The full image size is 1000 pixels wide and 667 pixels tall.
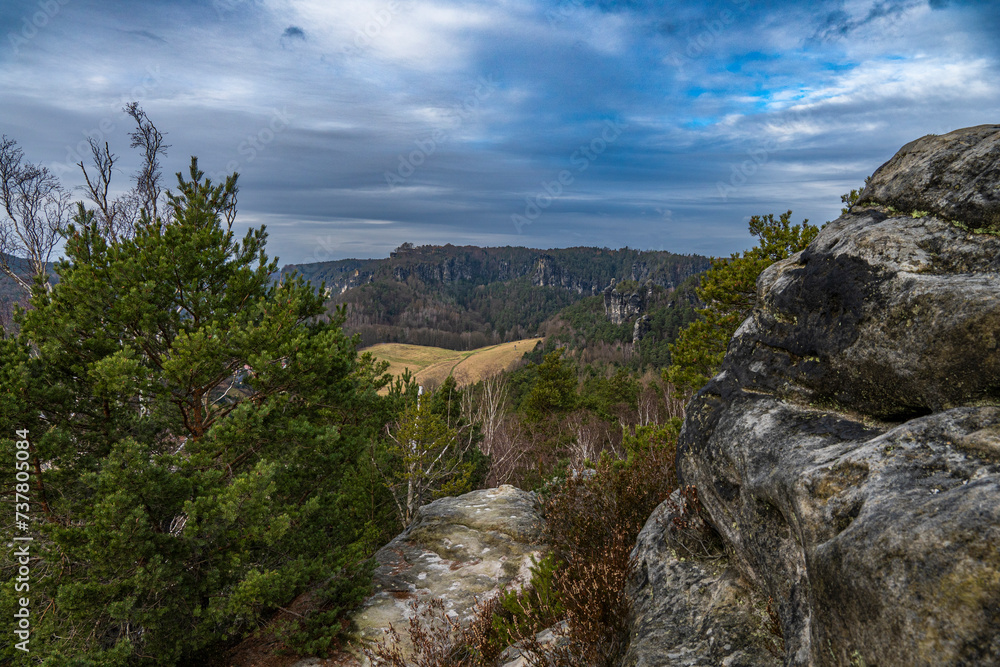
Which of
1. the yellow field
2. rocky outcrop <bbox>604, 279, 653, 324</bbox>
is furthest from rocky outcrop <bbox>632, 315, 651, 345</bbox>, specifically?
the yellow field

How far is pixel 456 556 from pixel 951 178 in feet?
38.6

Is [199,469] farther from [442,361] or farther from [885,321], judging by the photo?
[442,361]

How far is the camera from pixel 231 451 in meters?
7.74

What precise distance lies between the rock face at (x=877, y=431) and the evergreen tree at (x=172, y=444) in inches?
249

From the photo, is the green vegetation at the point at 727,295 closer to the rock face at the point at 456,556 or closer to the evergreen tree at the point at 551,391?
the rock face at the point at 456,556

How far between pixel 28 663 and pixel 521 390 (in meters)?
45.9

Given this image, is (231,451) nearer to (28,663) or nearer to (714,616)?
(28,663)

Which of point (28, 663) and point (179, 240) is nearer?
point (28, 663)

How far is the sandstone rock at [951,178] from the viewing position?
4414 mm

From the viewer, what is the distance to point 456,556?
39.9 feet

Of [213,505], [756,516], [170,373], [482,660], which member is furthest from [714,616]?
[170,373]

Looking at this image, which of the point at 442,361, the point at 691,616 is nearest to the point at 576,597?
the point at 691,616

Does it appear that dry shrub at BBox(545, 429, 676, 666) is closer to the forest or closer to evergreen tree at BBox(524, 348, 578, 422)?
the forest

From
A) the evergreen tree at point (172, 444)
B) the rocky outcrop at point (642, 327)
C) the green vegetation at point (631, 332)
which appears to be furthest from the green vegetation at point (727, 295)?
the rocky outcrop at point (642, 327)
